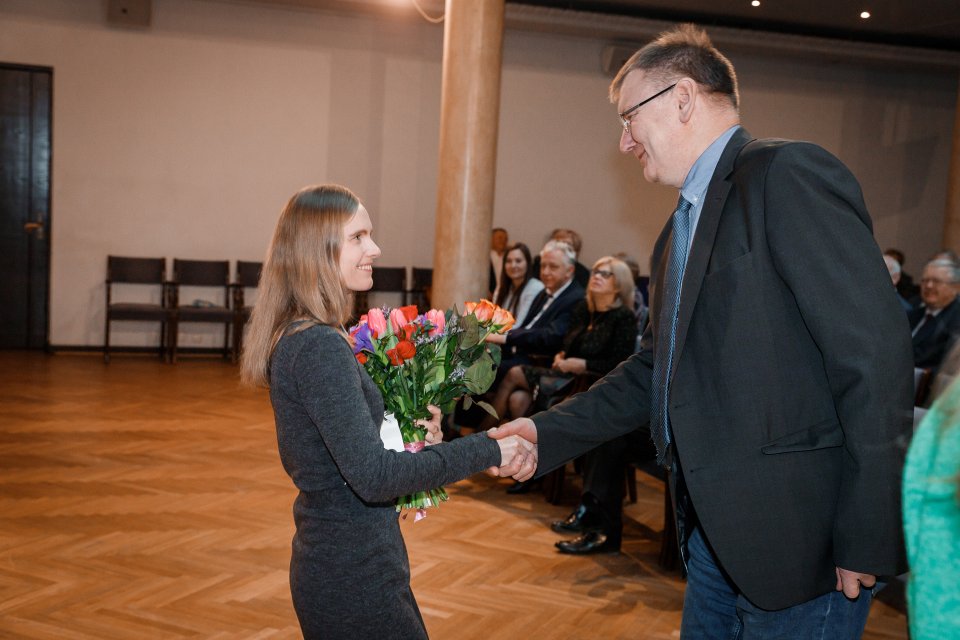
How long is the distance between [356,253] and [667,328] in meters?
0.73

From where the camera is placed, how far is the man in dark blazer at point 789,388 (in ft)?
5.01

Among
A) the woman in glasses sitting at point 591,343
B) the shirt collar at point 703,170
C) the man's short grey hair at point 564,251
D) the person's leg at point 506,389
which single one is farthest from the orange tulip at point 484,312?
the man's short grey hair at point 564,251

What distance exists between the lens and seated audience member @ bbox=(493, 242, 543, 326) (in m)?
6.79

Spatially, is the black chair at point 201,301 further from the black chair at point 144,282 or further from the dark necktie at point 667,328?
the dark necktie at point 667,328

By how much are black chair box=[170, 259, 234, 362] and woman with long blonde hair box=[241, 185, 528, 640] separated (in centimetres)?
836

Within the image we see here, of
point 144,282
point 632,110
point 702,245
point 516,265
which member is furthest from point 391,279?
point 702,245

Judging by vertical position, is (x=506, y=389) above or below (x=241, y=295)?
below

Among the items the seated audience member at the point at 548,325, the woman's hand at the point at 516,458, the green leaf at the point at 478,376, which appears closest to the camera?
the woman's hand at the point at 516,458

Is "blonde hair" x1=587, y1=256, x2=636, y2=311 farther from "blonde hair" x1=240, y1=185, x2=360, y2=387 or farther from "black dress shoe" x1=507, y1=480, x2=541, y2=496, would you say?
"blonde hair" x1=240, y1=185, x2=360, y2=387

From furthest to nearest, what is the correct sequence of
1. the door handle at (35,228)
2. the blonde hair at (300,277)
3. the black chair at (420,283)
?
the black chair at (420,283) < the door handle at (35,228) < the blonde hair at (300,277)

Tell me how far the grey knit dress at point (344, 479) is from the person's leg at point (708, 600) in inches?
19.4

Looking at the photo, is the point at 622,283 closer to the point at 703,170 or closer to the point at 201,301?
the point at 703,170

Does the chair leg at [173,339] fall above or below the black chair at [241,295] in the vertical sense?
below

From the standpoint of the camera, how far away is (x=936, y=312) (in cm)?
689
